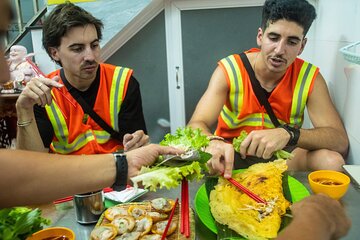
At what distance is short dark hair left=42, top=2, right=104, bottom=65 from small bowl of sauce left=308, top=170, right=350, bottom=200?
165 centimetres

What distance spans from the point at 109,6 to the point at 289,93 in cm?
181

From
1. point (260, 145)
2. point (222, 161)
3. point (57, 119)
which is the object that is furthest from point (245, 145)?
point (57, 119)

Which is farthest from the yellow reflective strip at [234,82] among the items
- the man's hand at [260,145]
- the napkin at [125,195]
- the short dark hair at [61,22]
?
the napkin at [125,195]

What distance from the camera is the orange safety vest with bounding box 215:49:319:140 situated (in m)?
2.20

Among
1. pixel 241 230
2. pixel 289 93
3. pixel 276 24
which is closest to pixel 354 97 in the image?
pixel 289 93

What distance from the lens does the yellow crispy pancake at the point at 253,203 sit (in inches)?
44.8

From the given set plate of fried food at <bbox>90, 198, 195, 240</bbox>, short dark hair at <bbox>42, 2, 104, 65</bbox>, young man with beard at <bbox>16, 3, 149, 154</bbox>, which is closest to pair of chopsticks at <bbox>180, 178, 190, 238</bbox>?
plate of fried food at <bbox>90, 198, 195, 240</bbox>

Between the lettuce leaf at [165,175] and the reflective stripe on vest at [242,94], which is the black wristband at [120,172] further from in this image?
the reflective stripe on vest at [242,94]

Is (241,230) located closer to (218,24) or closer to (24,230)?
(24,230)

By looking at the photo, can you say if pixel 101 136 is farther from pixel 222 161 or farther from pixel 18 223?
pixel 18 223

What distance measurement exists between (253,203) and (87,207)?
0.64m

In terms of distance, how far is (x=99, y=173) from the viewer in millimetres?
1228

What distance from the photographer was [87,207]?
1.25 m

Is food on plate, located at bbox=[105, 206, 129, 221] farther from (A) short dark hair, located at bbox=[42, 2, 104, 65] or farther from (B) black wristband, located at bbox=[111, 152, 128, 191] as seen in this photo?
(A) short dark hair, located at bbox=[42, 2, 104, 65]
